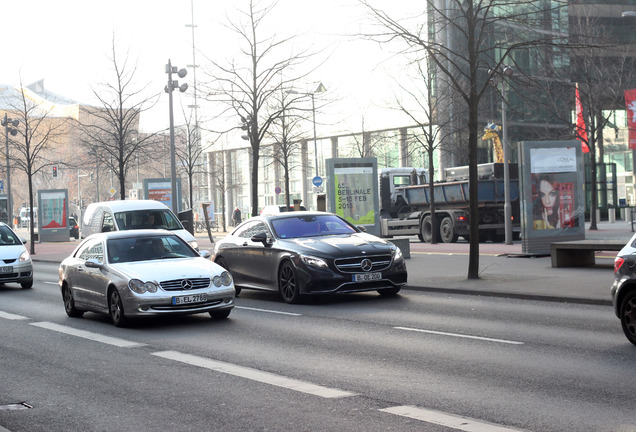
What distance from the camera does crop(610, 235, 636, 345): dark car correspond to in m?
9.66

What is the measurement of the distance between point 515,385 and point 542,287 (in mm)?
8528

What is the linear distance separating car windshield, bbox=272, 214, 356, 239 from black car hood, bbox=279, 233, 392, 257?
310 millimetres

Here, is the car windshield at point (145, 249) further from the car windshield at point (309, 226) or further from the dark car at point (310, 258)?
the car windshield at point (309, 226)

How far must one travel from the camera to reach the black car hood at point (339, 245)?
15.0 metres

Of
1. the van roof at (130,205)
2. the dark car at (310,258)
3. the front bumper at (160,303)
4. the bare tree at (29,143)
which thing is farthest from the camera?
the bare tree at (29,143)

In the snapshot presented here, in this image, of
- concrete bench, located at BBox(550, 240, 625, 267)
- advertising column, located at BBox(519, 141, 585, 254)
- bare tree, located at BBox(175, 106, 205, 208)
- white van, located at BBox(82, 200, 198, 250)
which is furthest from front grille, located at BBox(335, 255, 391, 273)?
bare tree, located at BBox(175, 106, 205, 208)

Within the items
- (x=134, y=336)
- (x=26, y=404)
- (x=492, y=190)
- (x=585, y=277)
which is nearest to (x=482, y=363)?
(x=26, y=404)

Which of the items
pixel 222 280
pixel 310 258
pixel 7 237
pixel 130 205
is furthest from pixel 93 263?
pixel 130 205

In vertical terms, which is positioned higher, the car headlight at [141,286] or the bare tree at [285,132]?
the bare tree at [285,132]

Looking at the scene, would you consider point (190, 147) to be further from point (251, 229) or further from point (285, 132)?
point (251, 229)

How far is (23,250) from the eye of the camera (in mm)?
21391

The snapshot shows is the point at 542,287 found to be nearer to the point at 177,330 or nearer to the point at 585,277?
the point at 585,277

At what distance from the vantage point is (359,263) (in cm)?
1502

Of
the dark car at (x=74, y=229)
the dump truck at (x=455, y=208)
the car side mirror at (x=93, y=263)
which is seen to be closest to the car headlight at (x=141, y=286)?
the car side mirror at (x=93, y=263)
